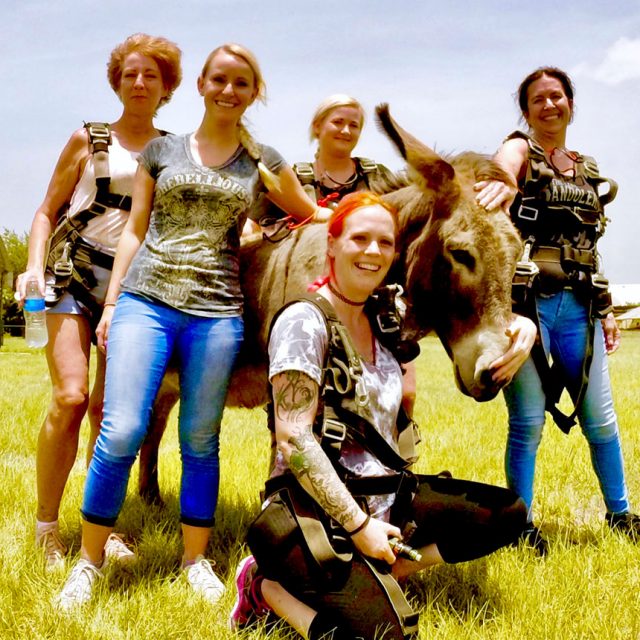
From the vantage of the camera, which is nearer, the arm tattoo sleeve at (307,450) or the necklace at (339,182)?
the arm tattoo sleeve at (307,450)

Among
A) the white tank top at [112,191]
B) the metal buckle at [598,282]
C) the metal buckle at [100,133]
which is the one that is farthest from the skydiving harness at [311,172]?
the metal buckle at [598,282]

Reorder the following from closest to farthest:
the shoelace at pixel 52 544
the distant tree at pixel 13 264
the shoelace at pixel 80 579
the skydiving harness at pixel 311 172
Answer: the shoelace at pixel 80 579 → the shoelace at pixel 52 544 → the skydiving harness at pixel 311 172 → the distant tree at pixel 13 264

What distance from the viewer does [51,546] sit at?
13.4 ft

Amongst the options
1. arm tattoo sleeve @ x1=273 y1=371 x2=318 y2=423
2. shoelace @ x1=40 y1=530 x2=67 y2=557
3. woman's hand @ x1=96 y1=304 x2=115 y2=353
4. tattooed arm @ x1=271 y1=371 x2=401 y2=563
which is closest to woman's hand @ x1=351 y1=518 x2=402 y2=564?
tattooed arm @ x1=271 y1=371 x2=401 y2=563

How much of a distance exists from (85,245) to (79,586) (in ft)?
6.54

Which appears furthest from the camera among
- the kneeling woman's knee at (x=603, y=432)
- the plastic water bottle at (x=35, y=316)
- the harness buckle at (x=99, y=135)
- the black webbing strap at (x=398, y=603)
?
the kneeling woman's knee at (x=603, y=432)

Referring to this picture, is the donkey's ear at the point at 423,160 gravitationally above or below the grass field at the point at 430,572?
above

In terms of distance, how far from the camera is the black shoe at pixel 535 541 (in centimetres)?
430

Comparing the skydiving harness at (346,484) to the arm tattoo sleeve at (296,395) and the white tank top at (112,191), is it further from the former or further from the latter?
the white tank top at (112,191)

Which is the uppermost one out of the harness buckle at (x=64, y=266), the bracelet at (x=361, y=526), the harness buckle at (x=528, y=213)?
the harness buckle at (x=528, y=213)

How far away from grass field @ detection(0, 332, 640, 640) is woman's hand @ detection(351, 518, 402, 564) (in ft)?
1.95

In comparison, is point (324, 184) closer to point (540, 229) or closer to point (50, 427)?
point (540, 229)

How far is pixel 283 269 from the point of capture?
4340 mm

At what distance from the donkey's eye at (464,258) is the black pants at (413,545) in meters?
1.17
